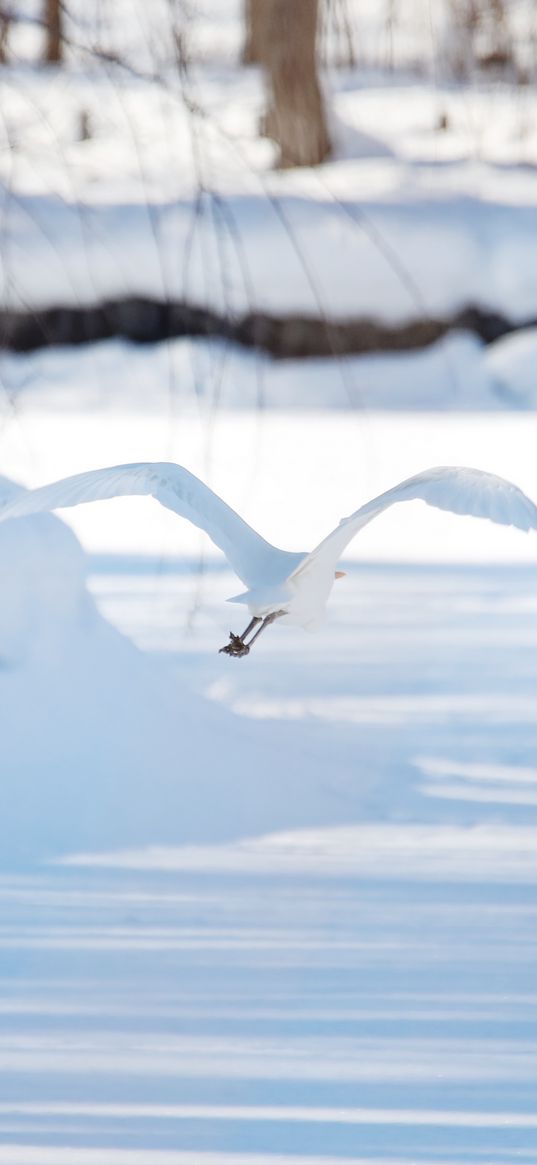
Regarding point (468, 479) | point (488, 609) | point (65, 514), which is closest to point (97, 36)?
point (468, 479)

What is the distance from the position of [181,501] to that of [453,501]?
1.21 feet

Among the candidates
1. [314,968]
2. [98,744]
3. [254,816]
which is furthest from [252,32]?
[314,968]

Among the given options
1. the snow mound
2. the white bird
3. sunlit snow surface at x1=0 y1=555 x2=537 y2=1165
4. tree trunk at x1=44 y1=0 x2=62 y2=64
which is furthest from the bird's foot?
tree trunk at x1=44 y1=0 x2=62 y2=64

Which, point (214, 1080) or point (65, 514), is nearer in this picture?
point (214, 1080)

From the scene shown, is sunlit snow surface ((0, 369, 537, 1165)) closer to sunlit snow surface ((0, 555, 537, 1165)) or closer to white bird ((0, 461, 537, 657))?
sunlit snow surface ((0, 555, 537, 1165))

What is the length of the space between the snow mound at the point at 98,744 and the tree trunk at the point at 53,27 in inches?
31.7

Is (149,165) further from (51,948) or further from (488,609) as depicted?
(51,948)

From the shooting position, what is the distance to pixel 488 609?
193 inches

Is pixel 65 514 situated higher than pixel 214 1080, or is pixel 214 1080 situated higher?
pixel 65 514

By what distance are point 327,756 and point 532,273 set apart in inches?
249

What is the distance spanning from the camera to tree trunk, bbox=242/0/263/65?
10727 millimetres

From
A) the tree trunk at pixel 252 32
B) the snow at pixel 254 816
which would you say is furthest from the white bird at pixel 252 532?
the tree trunk at pixel 252 32

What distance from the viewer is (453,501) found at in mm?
2299

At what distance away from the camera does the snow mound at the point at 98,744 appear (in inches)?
125
